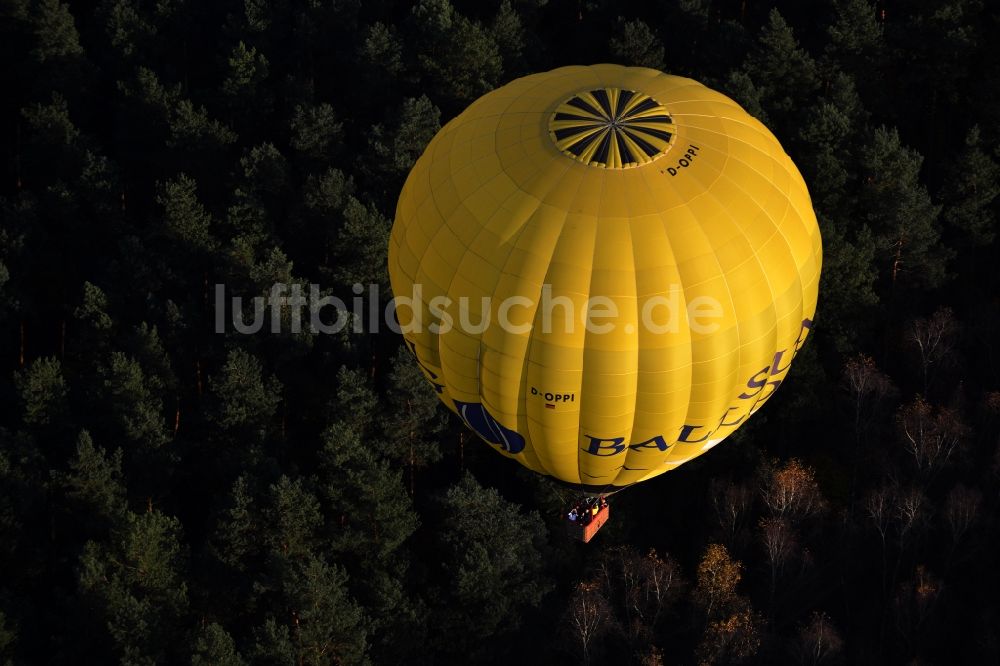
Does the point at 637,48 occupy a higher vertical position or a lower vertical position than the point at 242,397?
higher

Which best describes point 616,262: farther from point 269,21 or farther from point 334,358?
point 269,21

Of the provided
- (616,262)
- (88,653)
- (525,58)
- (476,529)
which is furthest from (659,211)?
(525,58)

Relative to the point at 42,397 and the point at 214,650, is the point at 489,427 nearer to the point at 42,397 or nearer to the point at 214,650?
the point at 214,650

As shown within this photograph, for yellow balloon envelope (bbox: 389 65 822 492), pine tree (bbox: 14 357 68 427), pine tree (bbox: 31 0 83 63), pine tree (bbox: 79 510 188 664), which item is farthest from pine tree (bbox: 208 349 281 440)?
pine tree (bbox: 31 0 83 63)

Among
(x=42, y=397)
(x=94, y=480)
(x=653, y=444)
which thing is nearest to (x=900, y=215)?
(x=653, y=444)

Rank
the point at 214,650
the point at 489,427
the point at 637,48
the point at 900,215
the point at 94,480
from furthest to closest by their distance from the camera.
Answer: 1. the point at 637,48
2. the point at 900,215
3. the point at 94,480
4. the point at 214,650
5. the point at 489,427

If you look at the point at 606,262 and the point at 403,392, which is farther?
the point at 403,392

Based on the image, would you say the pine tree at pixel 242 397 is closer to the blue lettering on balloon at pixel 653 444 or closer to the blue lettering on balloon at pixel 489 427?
the blue lettering on balloon at pixel 489 427
